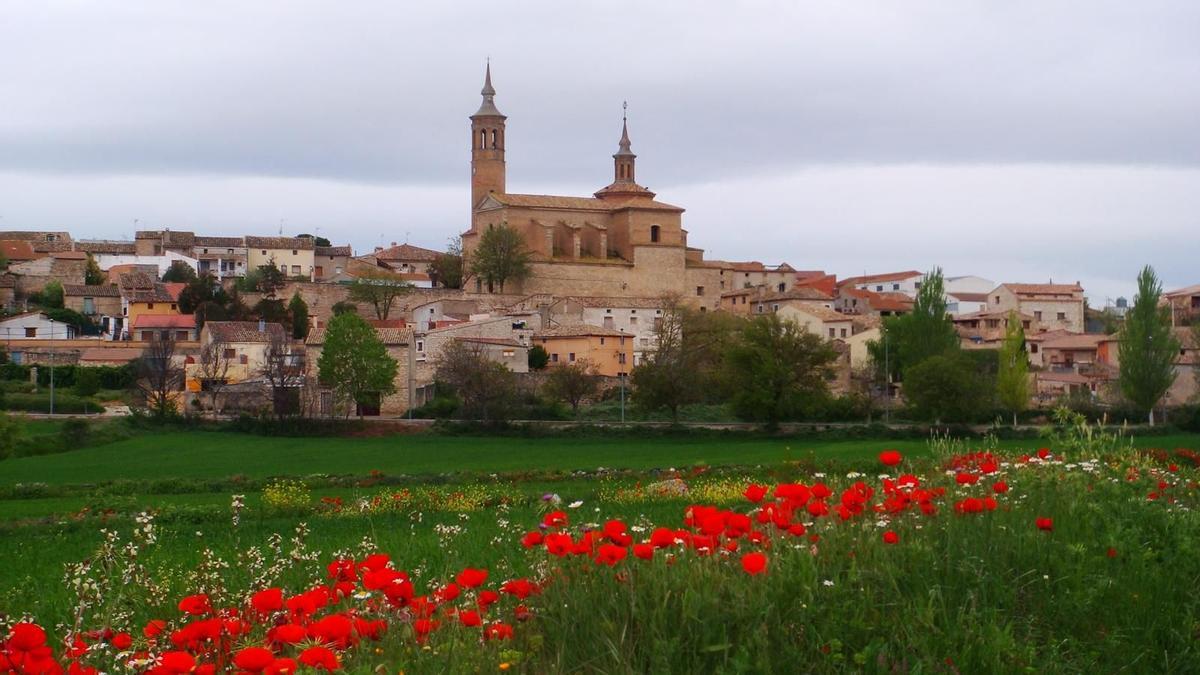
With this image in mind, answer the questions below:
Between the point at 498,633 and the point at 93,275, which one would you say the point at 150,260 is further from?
the point at 498,633

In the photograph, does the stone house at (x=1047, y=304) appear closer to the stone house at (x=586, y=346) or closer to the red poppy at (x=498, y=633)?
the stone house at (x=586, y=346)

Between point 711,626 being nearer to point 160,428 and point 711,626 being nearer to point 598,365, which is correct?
point 160,428

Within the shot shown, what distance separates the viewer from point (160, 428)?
4722 cm

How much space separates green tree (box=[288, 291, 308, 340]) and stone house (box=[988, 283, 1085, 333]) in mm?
41796

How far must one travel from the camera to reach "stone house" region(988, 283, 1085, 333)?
87.1 m

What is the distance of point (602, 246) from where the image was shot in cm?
8369

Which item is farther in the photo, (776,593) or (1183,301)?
(1183,301)

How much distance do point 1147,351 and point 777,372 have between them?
14.3 metres

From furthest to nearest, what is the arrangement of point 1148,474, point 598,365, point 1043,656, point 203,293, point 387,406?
point 203,293
point 598,365
point 387,406
point 1148,474
point 1043,656

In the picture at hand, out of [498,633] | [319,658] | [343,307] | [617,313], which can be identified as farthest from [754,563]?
[343,307]

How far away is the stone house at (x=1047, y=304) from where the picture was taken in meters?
87.1

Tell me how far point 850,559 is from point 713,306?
7999 cm

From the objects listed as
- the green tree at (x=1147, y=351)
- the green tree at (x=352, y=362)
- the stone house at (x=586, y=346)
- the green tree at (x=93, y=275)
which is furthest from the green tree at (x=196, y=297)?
the green tree at (x=1147, y=351)

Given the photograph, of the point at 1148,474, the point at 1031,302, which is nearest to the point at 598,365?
the point at 1031,302
